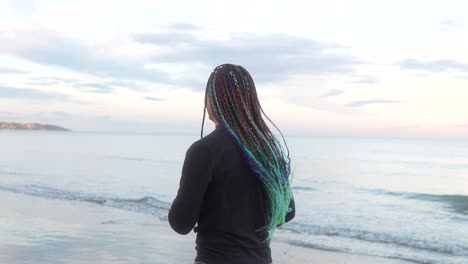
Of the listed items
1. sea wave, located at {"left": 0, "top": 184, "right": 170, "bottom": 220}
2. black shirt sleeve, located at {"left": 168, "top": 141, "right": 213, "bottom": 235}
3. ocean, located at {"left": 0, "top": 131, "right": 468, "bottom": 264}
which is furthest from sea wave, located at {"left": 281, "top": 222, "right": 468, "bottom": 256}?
black shirt sleeve, located at {"left": 168, "top": 141, "right": 213, "bottom": 235}

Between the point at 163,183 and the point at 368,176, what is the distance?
11719 millimetres

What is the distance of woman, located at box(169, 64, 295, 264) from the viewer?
1.88m

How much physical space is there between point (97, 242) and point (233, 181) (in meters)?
7.09

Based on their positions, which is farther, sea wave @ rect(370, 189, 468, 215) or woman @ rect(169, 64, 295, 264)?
sea wave @ rect(370, 189, 468, 215)

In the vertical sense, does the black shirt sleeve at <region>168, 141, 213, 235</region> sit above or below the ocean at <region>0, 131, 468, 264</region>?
above

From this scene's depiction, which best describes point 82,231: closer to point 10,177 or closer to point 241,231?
point 241,231

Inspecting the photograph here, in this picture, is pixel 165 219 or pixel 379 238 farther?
pixel 165 219

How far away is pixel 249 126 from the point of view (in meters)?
1.97

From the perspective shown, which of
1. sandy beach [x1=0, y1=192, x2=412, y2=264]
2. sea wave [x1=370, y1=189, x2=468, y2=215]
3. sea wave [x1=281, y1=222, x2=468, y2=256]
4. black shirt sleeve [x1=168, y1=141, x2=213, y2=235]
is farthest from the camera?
sea wave [x1=370, y1=189, x2=468, y2=215]

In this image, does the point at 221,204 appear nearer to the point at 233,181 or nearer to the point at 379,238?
the point at 233,181

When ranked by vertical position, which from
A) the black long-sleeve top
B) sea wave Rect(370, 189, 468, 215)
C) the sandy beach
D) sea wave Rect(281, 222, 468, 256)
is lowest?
sea wave Rect(370, 189, 468, 215)

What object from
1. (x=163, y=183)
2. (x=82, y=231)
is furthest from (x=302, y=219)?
(x=163, y=183)

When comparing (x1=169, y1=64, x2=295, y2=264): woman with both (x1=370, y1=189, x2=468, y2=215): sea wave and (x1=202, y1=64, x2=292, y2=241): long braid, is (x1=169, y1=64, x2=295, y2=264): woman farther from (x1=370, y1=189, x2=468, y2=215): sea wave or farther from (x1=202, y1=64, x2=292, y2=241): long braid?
(x1=370, y1=189, x2=468, y2=215): sea wave

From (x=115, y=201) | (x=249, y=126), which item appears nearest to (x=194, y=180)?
(x=249, y=126)
